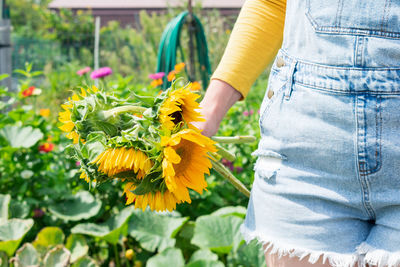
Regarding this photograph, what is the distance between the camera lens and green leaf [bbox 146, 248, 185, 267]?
1.69 metres

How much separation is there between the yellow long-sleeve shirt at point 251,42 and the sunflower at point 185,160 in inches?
8.6

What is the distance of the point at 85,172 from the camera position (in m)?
0.84

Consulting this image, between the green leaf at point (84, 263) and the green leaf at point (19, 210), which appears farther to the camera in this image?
the green leaf at point (19, 210)

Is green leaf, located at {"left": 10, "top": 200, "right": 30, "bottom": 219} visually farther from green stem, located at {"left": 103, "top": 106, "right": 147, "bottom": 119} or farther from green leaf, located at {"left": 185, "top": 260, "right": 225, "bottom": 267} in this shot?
green stem, located at {"left": 103, "top": 106, "right": 147, "bottom": 119}

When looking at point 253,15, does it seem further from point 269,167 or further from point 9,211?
point 9,211

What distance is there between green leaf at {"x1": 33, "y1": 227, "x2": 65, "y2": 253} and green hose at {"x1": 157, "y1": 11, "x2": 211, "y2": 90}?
0.77m

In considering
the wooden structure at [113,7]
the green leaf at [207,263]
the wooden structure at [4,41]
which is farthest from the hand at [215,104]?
the wooden structure at [113,7]

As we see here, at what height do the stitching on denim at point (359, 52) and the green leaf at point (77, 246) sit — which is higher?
the stitching on denim at point (359, 52)

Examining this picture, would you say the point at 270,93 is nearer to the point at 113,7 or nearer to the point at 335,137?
the point at 335,137

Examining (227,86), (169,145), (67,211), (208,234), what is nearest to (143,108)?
(169,145)

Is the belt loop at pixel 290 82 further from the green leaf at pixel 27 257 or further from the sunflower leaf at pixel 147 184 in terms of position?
the green leaf at pixel 27 257

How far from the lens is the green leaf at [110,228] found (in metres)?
1.83

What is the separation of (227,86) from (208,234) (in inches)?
36.6

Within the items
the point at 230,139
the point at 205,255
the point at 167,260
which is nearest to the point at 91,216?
the point at 167,260
